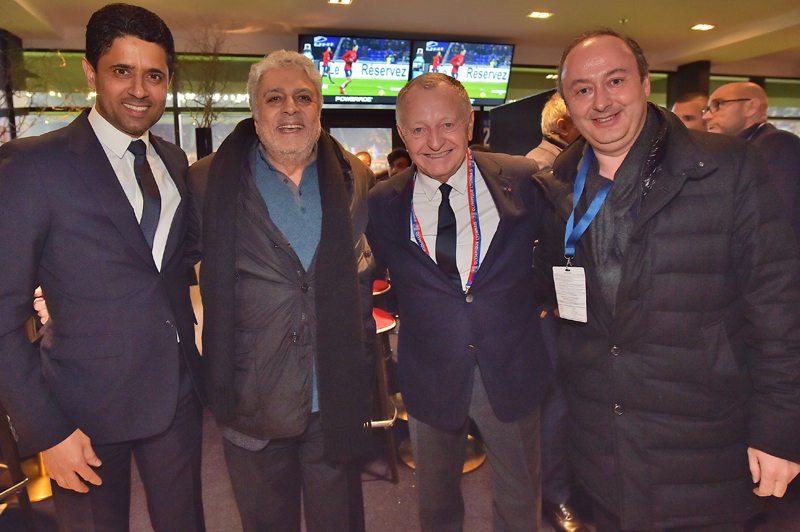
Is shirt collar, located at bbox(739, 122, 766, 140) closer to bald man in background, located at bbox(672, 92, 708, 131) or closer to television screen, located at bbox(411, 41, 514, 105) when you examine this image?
bald man in background, located at bbox(672, 92, 708, 131)

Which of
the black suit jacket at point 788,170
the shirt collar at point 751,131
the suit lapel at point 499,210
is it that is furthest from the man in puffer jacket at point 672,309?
the shirt collar at point 751,131

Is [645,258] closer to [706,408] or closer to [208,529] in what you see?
[706,408]

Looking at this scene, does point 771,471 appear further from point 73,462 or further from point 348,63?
point 348,63

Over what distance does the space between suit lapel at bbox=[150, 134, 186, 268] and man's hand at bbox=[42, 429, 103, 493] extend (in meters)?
0.55

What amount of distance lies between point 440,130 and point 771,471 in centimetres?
133

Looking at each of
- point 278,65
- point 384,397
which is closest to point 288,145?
point 278,65

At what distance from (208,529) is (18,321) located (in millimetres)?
1615

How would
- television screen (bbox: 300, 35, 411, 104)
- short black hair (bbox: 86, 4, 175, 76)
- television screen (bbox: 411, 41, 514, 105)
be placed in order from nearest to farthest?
1. short black hair (bbox: 86, 4, 175, 76)
2. television screen (bbox: 300, 35, 411, 104)
3. television screen (bbox: 411, 41, 514, 105)

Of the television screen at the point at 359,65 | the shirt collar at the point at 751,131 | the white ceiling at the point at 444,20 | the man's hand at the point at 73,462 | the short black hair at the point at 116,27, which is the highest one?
the white ceiling at the point at 444,20

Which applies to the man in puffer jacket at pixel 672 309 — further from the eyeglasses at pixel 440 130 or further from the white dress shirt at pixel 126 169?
the white dress shirt at pixel 126 169

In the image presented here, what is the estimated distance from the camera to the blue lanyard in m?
1.39

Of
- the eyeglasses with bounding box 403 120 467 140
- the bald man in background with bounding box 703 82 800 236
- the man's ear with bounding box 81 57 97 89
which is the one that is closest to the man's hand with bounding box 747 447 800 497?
the eyeglasses with bounding box 403 120 467 140

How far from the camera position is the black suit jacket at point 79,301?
1.35 meters

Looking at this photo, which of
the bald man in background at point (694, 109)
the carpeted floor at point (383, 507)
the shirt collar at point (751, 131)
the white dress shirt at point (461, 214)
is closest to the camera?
the white dress shirt at point (461, 214)
